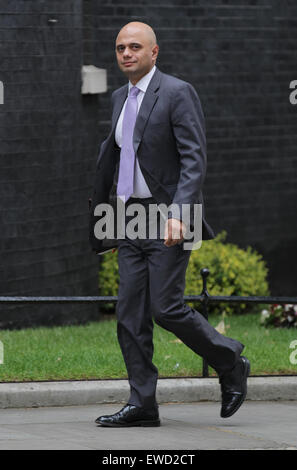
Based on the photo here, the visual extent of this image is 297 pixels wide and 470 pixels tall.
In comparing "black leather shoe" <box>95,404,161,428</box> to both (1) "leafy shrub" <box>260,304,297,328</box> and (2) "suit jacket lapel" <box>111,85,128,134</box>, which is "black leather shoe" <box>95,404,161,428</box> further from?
A: (1) "leafy shrub" <box>260,304,297,328</box>

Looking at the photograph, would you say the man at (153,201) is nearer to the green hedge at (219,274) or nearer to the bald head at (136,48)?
the bald head at (136,48)

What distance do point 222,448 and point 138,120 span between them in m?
1.85

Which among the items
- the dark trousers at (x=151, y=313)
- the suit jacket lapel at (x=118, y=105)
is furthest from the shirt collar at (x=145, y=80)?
the dark trousers at (x=151, y=313)

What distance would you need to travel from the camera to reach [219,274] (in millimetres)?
12133

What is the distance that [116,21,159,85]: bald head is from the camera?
6.57 metres

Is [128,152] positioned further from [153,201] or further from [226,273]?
[226,273]

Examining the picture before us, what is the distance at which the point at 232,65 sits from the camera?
13.3m

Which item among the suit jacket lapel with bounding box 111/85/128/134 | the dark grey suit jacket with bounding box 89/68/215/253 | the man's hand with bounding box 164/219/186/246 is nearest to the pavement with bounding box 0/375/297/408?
the dark grey suit jacket with bounding box 89/68/215/253

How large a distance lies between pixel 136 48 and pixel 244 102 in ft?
23.0

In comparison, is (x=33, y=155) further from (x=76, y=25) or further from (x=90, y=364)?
(x=90, y=364)

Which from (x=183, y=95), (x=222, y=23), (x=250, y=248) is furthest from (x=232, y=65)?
(x=183, y=95)

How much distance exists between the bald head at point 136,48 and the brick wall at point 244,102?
575 cm

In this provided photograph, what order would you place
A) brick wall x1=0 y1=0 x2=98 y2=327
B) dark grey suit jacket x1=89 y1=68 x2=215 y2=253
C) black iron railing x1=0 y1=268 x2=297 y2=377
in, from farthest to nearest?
brick wall x1=0 y1=0 x2=98 y2=327 → black iron railing x1=0 y1=268 x2=297 y2=377 → dark grey suit jacket x1=89 y1=68 x2=215 y2=253

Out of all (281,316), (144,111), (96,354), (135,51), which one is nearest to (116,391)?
(96,354)
